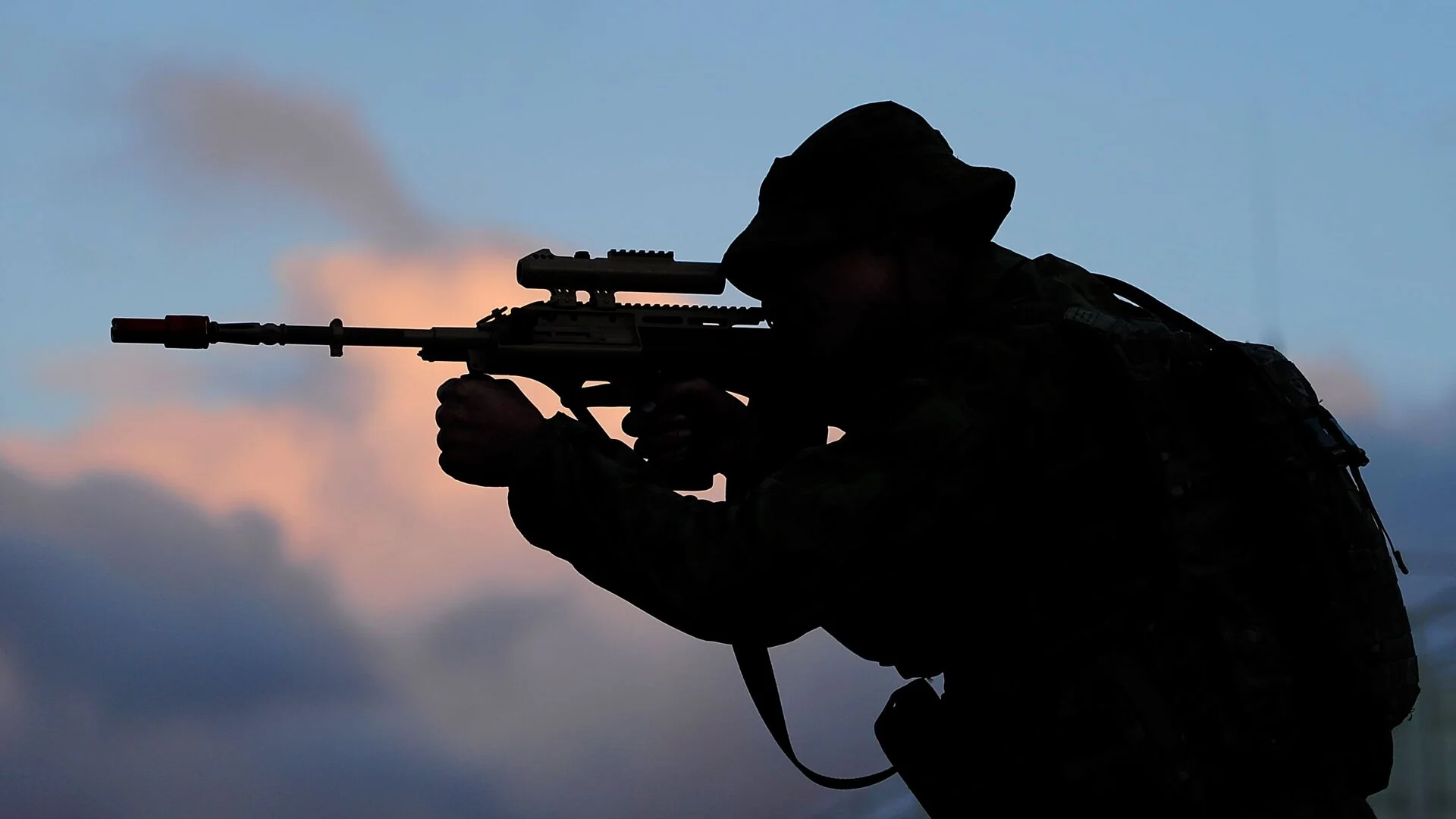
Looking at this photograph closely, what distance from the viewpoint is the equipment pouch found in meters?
5.32

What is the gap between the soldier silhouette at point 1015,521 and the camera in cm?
468

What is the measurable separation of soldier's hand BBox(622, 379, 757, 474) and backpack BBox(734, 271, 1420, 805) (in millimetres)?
1681

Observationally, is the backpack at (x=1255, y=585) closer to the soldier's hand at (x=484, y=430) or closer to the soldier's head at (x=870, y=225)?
the soldier's head at (x=870, y=225)

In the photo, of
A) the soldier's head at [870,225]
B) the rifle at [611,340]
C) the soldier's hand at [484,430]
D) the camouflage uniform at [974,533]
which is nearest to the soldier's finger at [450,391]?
the soldier's hand at [484,430]

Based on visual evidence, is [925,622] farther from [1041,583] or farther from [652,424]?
[652,424]

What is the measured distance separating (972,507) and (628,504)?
109 centimetres

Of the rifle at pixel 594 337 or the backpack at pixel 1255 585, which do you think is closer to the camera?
the backpack at pixel 1255 585

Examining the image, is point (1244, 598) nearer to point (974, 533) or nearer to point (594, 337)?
point (974, 533)

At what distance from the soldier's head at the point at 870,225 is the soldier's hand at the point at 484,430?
0.97 meters

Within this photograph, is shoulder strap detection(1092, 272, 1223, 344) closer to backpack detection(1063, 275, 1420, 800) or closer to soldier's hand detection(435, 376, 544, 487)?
backpack detection(1063, 275, 1420, 800)

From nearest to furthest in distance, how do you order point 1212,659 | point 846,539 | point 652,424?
point 846,539 < point 1212,659 < point 652,424

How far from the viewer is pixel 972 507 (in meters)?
4.72

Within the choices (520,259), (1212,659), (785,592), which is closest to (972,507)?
(785,592)

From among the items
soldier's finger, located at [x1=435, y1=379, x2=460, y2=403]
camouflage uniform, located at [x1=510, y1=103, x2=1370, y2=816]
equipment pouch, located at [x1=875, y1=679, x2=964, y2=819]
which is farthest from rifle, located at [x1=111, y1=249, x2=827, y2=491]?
equipment pouch, located at [x1=875, y1=679, x2=964, y2=819]
